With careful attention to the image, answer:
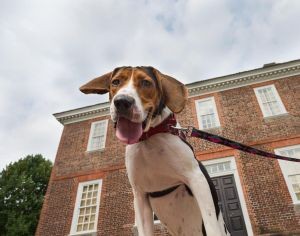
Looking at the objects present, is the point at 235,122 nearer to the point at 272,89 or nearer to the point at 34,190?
the point at 272,89

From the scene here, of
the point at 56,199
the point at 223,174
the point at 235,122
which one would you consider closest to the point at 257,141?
the point at 235,122

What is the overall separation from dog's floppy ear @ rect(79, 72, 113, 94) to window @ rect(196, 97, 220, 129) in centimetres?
1214

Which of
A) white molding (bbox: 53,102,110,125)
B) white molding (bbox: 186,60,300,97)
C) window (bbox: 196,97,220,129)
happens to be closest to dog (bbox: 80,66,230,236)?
window (bbox: 196,97,220,129)

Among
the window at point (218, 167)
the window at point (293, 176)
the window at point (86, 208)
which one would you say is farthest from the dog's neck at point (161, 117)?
the window at point (86, 208)

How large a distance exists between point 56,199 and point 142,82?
44.1 ft

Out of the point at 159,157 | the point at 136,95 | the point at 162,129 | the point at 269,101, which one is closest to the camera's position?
the point at 136,95

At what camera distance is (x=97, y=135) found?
15.8 m

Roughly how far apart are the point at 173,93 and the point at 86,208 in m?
12.4

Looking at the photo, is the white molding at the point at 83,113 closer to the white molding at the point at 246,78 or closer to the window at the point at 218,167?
the white molding at the point at 246,78

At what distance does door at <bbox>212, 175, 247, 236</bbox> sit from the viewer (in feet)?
35.1

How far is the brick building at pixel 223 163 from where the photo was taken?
11.0 m

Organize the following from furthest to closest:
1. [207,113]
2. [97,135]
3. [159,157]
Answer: [97,135], [207,113], [159,157]

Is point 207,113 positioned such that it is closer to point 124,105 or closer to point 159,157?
point 159,157

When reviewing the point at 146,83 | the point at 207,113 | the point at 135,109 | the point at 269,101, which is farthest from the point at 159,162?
the point at 269,101
